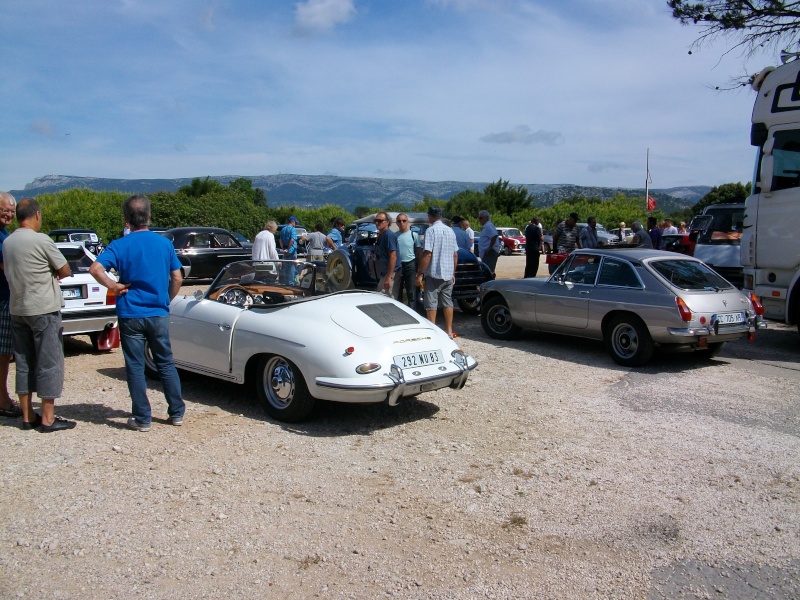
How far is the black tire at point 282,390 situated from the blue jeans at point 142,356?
740mm

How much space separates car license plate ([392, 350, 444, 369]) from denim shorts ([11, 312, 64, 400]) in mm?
2715

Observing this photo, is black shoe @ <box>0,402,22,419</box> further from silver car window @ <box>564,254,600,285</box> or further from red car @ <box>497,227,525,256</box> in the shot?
red car @ <box>497,227,525,256</box>

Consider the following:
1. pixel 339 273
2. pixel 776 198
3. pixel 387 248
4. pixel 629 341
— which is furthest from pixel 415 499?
pixel 776 198

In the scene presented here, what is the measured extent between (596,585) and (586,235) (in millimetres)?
13512

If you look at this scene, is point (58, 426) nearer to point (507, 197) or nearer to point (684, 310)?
point (684, 310)

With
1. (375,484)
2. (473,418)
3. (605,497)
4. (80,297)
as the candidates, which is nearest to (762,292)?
(473,418)

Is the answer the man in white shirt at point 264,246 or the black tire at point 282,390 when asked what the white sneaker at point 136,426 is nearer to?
the black tire at point 282,390

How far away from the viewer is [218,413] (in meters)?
6.44

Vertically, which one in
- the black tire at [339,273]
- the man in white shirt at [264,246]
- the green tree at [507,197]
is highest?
the green tree at [507,197]

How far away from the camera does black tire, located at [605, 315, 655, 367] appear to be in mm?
8609

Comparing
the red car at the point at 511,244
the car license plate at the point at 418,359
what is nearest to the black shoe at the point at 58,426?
the car license plate at the point at 418,359

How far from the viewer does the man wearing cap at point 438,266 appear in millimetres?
9562

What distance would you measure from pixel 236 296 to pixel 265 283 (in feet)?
1.15

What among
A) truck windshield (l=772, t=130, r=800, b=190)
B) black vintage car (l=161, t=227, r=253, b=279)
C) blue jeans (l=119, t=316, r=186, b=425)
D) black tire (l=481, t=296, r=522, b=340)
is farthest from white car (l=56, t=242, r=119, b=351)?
black vintage car (l=161, t=227, r=253, b=279)
